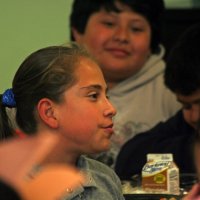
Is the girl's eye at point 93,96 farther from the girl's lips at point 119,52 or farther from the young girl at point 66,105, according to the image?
the girl's lips at point 119,52

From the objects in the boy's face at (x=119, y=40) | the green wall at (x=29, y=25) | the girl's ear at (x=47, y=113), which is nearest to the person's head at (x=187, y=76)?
the boy's face at (x=119, y=40)

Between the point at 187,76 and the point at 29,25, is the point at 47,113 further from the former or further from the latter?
the point at 29,25

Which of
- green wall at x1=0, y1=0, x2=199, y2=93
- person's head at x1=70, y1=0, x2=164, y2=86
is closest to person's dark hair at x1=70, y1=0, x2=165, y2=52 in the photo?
person's head at x1=70, y1=0, x2=164, y2=86

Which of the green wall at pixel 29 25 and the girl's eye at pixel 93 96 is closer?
the girl's eye at pixel 93 96

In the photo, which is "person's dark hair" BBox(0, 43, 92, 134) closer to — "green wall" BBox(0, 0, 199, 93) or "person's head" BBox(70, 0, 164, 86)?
"person's head" BBox(70, 0, 164, 86)

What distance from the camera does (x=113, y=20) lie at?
5.17ft

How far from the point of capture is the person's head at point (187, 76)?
4.54ft

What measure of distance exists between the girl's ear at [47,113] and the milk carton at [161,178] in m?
0.30

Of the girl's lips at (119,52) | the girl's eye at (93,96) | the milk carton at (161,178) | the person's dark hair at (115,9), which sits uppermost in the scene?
the person's dark hair at (115,9)

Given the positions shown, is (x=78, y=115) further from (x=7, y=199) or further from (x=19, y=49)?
(x=19, y=49)

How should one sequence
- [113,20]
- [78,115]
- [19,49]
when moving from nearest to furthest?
[78,115]
[113,20]
[19,49]

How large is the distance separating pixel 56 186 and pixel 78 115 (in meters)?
0.70

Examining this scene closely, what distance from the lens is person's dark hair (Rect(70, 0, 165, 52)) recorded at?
1.56 m

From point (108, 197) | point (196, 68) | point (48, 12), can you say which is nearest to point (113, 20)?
point (196, 68)
